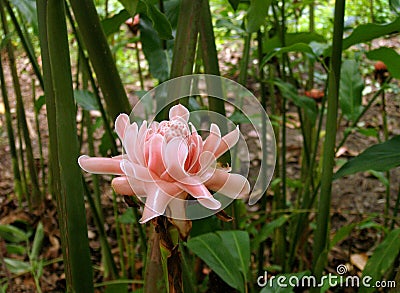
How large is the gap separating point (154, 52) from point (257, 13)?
278 mm

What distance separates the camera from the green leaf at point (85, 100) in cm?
97

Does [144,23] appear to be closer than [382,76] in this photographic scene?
Yes

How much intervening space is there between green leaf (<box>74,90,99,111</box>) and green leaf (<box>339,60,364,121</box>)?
18.7 inches

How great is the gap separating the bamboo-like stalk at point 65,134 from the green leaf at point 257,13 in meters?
0.28

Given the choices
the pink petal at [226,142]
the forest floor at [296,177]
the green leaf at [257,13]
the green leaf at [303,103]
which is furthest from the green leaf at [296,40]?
the pink petal at [226,142]

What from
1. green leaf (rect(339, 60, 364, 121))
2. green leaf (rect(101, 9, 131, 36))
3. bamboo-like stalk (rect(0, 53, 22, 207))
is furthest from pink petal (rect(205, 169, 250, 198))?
bamboo-like stalk (rect(0, 53, 22, 207))

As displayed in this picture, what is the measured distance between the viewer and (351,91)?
1.06 m

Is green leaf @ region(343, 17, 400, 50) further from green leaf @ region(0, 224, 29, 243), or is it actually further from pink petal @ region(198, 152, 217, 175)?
green leaf @ region(0, 224, 29, 243)

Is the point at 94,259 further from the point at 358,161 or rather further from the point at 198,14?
the point at 198,14

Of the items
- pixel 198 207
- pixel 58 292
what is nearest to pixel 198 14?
pixel 198 207

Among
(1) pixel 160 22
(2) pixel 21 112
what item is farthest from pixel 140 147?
(2) pixel 21 112

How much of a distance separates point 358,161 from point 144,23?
17.6 inches

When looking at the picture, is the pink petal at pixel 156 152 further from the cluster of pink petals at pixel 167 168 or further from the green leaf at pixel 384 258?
the green leaf at pixel 384 258

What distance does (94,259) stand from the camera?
1.45m
